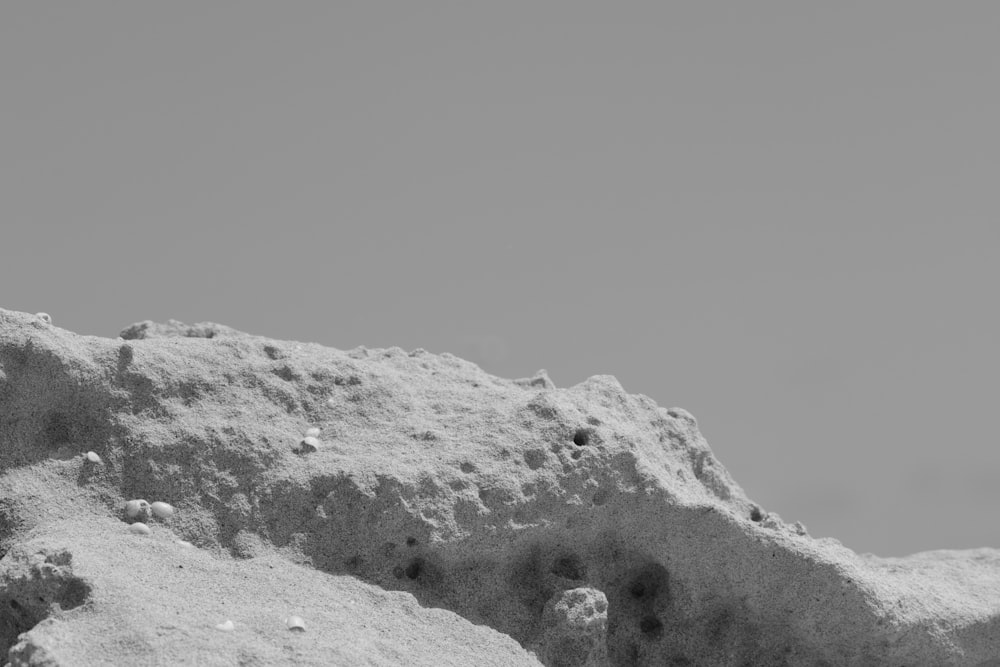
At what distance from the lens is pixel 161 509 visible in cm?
595

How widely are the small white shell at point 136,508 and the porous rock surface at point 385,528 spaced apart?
0.05 metres

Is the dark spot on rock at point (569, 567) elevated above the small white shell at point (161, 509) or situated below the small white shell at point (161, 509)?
above

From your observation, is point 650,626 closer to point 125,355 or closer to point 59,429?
point 125,355

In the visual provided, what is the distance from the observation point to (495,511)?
624cm

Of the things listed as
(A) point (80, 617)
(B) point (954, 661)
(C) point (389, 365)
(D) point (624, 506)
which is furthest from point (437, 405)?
(B) point (954, 661)

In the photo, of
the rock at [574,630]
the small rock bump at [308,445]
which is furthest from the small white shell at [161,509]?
the rock at [574,630]

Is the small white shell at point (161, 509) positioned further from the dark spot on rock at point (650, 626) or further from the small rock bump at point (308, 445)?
the dark spot on rock at point (650, 626)

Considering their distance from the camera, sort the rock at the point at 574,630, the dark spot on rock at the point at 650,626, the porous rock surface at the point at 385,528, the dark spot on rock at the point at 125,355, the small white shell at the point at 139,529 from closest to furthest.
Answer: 1. the porous rock surface at the point at 385,528
2. the small white shell at the point at 139,529
3. the rock at the point at 574,630
4. the dark spot on rock at the point at 125,355
5. the dark spot on rock at the point at 650,626

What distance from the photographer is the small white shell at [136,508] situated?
5.92 metres

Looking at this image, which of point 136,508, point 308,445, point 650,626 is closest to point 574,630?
point 650,626

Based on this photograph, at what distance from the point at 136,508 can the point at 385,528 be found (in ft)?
3.80

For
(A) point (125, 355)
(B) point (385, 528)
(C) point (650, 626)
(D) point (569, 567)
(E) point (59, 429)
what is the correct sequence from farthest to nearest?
(C) point (650, 626) → (D) point (569, 567) → (A) point (125, 355) → (E) point (59, 429) → (B) point (385, 528)

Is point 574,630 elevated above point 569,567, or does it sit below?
below

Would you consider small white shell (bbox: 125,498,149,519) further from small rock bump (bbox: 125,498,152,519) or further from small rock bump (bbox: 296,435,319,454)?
small rock bump (bbox: 296,435,319,454)
